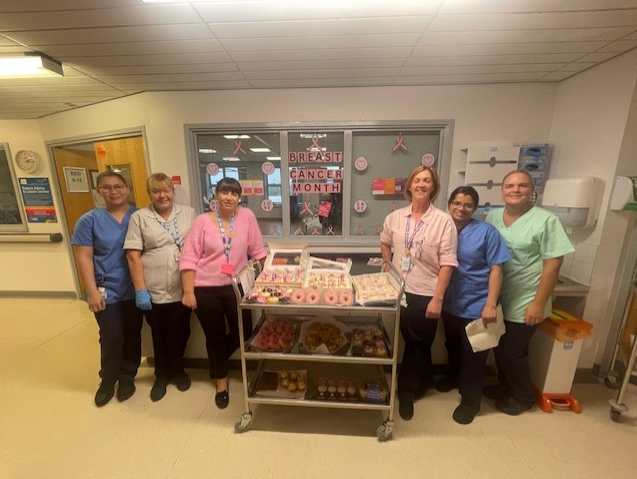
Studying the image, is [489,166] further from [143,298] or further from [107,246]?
[107,246]

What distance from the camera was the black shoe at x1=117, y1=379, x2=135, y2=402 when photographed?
1.92 metres

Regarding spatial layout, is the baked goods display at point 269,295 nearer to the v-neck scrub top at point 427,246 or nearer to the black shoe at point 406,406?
the v-neck scrub top at point 427,246

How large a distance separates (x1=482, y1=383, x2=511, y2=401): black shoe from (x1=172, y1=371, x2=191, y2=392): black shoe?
2.16 metres

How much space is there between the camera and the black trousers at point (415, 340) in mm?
1655

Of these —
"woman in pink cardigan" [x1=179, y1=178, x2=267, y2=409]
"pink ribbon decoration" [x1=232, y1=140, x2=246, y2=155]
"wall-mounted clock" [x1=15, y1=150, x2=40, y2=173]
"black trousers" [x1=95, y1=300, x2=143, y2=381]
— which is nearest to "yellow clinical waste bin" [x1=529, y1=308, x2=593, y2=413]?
"woman in pink cardigan" [x1=179, y1=178, x2=267, y2=409]

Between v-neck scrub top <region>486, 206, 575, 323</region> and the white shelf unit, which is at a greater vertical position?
the white shelf unit

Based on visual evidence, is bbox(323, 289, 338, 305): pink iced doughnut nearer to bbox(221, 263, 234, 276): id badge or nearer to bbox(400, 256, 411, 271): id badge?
bbox(400, 256, 411, 271): id badge

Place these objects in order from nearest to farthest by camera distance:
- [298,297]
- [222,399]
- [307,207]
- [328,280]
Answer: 1. [298,297]
2. [328,280]
3. [222,399]
4. [307,207]

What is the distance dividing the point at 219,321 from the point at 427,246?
1395 mm

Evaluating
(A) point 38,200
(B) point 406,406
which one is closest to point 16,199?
(A) point 38,200

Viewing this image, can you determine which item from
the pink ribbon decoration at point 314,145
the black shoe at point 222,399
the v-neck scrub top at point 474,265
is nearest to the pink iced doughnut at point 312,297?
the v-neck scrub top at point 474,265

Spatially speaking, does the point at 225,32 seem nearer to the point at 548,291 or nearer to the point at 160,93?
the point at 160,93

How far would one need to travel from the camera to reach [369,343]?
5.41 ft

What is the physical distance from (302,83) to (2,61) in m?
2.05
